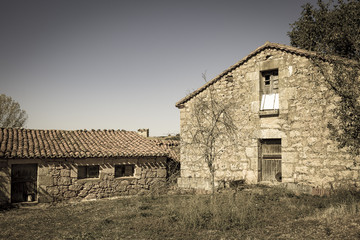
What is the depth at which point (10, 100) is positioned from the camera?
28219 millimetres

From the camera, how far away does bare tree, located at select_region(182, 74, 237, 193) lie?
12.6 meters

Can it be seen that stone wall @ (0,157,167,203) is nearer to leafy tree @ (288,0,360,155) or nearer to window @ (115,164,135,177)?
window @ (115,164,135,177)

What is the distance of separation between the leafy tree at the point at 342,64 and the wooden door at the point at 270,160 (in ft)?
7.47

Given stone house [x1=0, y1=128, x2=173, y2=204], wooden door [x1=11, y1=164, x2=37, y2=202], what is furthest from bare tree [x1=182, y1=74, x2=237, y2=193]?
wooden door [x1=11, y1=164, x2=37, y2=202]

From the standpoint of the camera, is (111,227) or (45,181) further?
(45,181)

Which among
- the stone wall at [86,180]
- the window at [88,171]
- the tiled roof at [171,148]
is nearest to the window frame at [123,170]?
the stone wall at [86,180]

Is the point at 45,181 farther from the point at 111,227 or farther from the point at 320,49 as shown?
the point at 320,49

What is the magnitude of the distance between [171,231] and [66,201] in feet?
23.3

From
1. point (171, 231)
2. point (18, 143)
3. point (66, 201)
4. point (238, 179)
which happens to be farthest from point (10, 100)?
point (171, 231)

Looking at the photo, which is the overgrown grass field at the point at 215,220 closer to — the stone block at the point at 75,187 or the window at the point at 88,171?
the stone block at the point at 75,187

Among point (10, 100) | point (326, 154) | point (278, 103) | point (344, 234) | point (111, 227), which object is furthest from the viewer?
point (10, 100)

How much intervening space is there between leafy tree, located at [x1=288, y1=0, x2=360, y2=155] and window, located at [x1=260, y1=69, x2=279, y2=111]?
5.84 feet

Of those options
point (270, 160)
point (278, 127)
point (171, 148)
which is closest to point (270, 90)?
point (278, 127)

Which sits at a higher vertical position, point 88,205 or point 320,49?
point 320,49
